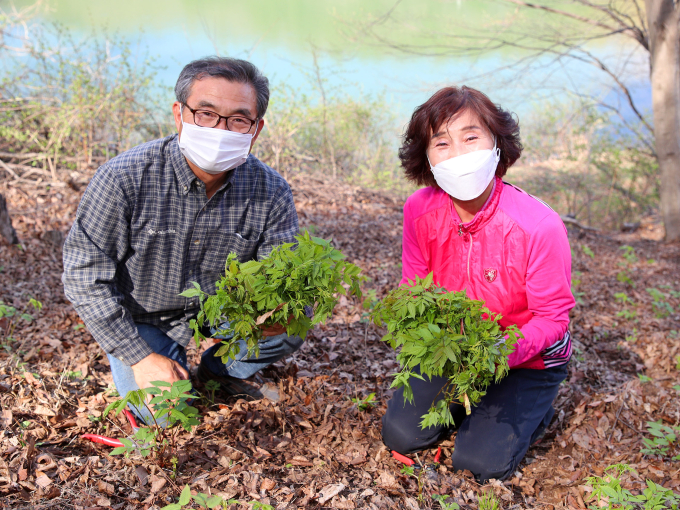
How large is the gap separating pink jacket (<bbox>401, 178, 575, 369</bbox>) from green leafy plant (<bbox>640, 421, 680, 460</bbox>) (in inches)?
26.2

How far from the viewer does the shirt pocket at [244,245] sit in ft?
9.27

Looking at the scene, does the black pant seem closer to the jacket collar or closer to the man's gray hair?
the jacket collar

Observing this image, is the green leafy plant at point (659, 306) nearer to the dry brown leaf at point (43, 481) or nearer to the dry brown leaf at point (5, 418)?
the dry brown leaf at point (43, 481)

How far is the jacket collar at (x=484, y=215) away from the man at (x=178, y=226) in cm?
104

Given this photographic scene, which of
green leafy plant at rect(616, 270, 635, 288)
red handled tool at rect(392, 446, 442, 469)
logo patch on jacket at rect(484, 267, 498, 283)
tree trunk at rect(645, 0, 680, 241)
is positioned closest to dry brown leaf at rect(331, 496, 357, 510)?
red handled tool at rect(392, 446, 442, 469)

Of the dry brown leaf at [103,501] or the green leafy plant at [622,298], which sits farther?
the green leafy plant at [622,298]

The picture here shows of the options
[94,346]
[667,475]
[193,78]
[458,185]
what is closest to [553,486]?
[667,475]

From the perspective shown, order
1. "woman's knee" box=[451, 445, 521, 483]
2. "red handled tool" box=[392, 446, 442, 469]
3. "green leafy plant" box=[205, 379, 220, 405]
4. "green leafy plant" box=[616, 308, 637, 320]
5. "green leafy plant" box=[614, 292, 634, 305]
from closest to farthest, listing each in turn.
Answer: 1. "woman's knee" box=[451, 445, 521, 483]
2. "red handled tool" box=[392, 446, 442, 469]
3. "green leafy plant" box=[205, 379, 220, 405]
4. "green leafy plant" box=[616, 308, 637, 320]
5. "green leafy plant" box=[614, 292, 634, 305]

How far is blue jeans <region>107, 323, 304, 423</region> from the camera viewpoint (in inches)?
108

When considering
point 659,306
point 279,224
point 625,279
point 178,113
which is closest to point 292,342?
point 279,224

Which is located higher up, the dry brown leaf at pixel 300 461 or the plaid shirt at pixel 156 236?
the plaid shirt at pixel 156 236

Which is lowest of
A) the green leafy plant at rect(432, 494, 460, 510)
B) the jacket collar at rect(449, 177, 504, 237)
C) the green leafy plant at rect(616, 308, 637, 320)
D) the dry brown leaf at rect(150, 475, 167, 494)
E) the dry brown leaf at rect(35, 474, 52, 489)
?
the green leafy plant at rect(616, 308, 637, 320)

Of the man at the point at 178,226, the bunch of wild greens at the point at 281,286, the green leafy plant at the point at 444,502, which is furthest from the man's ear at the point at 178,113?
the green leafy plant at the point at 444,502

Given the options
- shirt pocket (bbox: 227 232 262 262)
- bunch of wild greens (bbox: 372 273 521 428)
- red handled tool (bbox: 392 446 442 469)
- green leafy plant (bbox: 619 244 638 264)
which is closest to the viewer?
bunch of wild greens (bbox: 372 273 521 428)
